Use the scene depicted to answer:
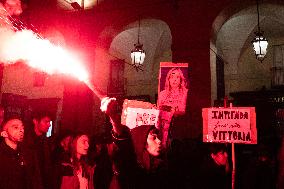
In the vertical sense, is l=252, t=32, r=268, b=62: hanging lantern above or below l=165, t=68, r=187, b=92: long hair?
above

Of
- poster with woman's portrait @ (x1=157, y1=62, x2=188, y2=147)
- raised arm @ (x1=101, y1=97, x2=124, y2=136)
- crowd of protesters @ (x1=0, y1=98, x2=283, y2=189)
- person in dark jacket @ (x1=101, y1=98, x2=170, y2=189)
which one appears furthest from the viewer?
poster with woman's portrait @ (x1=157, y1=62, x2=188, y2=147)

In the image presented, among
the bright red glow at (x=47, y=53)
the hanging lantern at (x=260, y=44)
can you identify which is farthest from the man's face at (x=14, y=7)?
the hanging lantern at (x=260, y=44)

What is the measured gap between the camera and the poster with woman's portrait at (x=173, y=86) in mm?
8398

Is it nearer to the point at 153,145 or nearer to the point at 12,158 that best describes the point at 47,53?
the point at 12,158

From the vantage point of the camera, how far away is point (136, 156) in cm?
370

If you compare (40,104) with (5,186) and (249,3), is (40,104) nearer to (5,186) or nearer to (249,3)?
(249,3)

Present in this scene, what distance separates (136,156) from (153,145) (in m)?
0.35

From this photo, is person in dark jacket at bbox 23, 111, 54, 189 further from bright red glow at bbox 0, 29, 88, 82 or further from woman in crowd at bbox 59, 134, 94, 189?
bright red glow at bbox 0, 29, 88, 82

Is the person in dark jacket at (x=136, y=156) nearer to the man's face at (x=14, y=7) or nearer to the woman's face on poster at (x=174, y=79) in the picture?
the woman's face on poster at (x=174, y=79)

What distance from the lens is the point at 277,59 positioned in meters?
18.2

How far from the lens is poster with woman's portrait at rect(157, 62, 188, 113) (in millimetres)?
8398

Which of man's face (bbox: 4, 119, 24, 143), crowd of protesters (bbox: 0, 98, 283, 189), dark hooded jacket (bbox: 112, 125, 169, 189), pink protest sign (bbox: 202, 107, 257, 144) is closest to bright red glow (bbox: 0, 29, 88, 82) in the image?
dark hooded jacket (bbox: 112, 125, 169, 189)

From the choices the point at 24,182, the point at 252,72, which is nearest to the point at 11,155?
the point at 24,182

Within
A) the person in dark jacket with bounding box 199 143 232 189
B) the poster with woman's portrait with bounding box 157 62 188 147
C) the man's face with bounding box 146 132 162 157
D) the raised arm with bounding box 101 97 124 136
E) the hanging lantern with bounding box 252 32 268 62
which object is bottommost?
the person in dark jacket with bounding box 199 143 232 189
